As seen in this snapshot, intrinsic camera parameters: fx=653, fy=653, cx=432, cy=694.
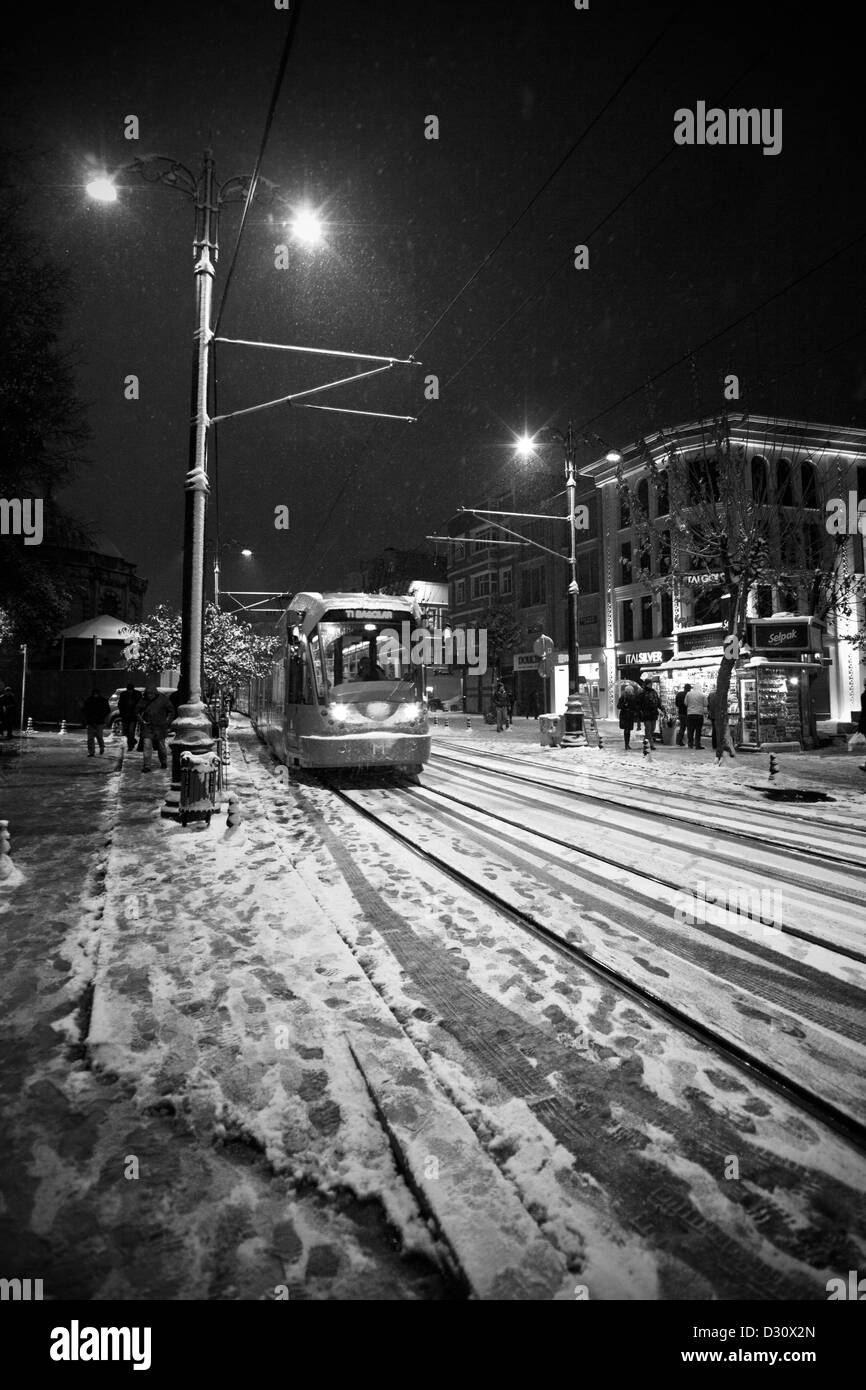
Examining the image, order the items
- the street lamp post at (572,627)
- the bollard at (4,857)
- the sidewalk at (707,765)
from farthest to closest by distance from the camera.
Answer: the street lamp post at (572,627) → the sidewalk at (707,765) → the bollard at (4,857)

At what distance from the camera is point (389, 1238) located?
6.26ft

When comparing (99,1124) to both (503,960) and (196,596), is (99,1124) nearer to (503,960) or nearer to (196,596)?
(503,960)

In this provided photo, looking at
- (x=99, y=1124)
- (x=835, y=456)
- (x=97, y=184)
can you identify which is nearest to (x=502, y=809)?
(x=99, y=1124)

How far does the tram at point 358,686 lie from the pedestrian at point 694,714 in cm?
1078

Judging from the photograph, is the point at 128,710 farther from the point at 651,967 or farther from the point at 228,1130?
the point at 228,1130

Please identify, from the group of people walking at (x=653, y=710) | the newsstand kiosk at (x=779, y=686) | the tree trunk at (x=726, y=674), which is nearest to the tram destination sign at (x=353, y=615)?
the tree trunk at (x=726, y=674)

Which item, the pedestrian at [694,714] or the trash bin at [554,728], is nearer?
the pedestrian at [694,714]

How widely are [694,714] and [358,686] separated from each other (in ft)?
39.8

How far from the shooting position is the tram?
11.8 metres

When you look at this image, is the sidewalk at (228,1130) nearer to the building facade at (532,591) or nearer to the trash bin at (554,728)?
the trash bin at (554,728)

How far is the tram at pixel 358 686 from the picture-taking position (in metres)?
11.8

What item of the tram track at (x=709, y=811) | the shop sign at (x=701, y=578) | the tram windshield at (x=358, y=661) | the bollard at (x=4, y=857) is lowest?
the tram track at (x=709, y=811)

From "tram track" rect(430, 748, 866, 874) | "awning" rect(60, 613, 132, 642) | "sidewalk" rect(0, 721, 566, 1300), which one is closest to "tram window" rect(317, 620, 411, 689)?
"tram track" rect(430, 748, 866, 874)

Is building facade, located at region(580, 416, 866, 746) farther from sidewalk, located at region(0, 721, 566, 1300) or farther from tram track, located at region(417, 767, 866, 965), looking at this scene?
sidewalk, located at region(0, 721, 566, 1300)
